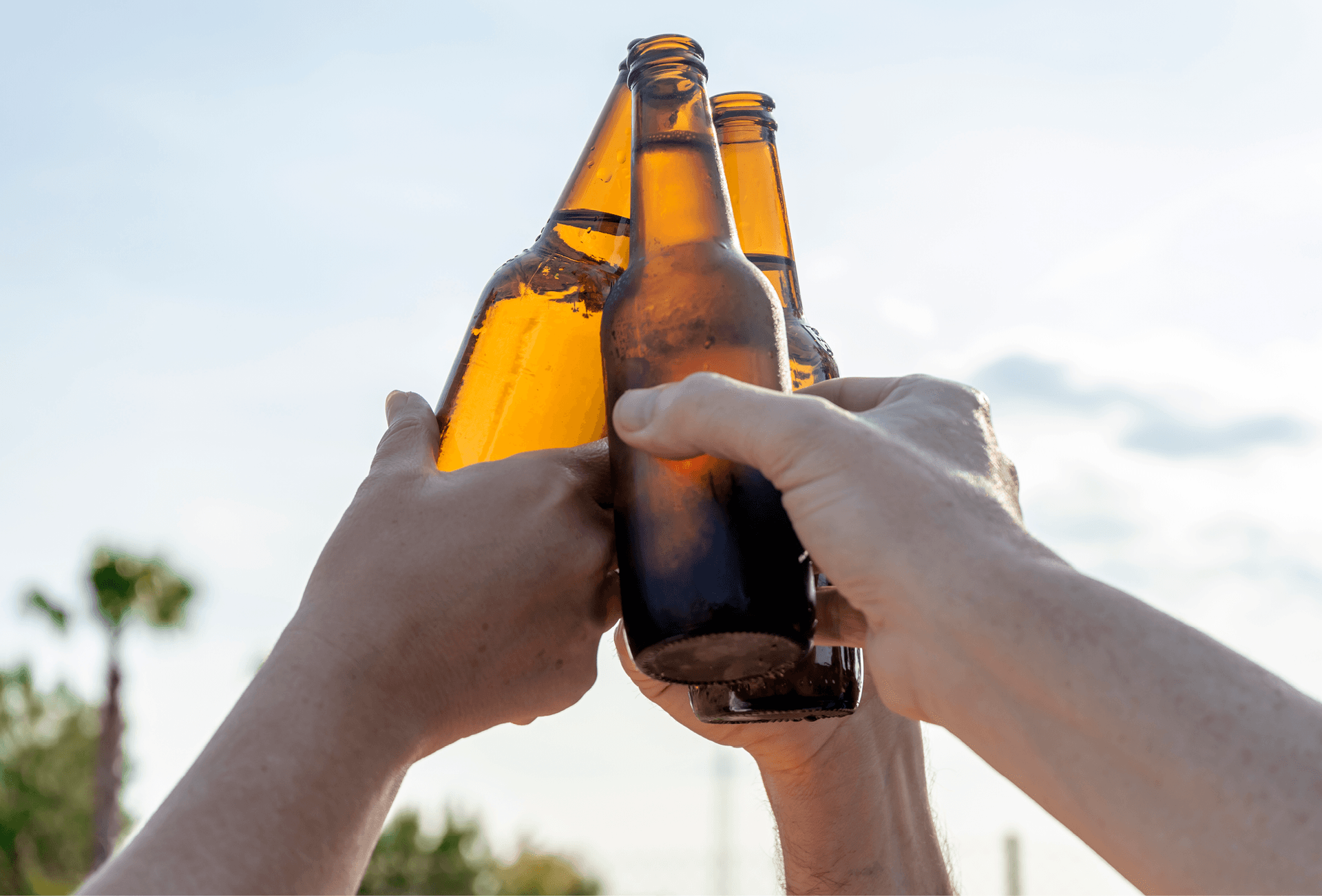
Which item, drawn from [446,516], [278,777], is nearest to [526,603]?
→ [446,516]

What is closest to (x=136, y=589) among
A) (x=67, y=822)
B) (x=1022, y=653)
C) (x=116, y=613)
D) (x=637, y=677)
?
(x=116, y=613)

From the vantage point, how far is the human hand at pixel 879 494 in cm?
121

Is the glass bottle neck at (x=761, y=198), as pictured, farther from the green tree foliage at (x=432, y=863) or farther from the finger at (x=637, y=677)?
the green tree foliage at (x=432, y=863)

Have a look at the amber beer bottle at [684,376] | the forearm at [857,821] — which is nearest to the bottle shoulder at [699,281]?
the amber beer bottle at [684,376]

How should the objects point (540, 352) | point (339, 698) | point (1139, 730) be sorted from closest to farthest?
point (1139, 730) < point (339, 698) < point (540, 352)

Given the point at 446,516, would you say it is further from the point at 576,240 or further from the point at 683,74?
the point at 683,74

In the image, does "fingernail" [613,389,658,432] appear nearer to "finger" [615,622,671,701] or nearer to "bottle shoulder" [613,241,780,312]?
"bottle shoulder" [613,241,780,312]

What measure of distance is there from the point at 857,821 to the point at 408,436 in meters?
1.21

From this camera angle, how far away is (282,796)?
1.24 m

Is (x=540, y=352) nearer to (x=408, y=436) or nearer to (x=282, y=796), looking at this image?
(x=408, y=436)

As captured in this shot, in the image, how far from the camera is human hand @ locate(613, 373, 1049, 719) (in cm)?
121

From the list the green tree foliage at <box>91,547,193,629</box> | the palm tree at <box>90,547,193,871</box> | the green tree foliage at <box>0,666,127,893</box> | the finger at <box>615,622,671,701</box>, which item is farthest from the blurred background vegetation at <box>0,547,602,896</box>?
the finger at <box>615,622,671,701</box>

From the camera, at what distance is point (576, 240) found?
76.1 inches

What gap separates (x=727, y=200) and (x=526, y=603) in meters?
0.71
